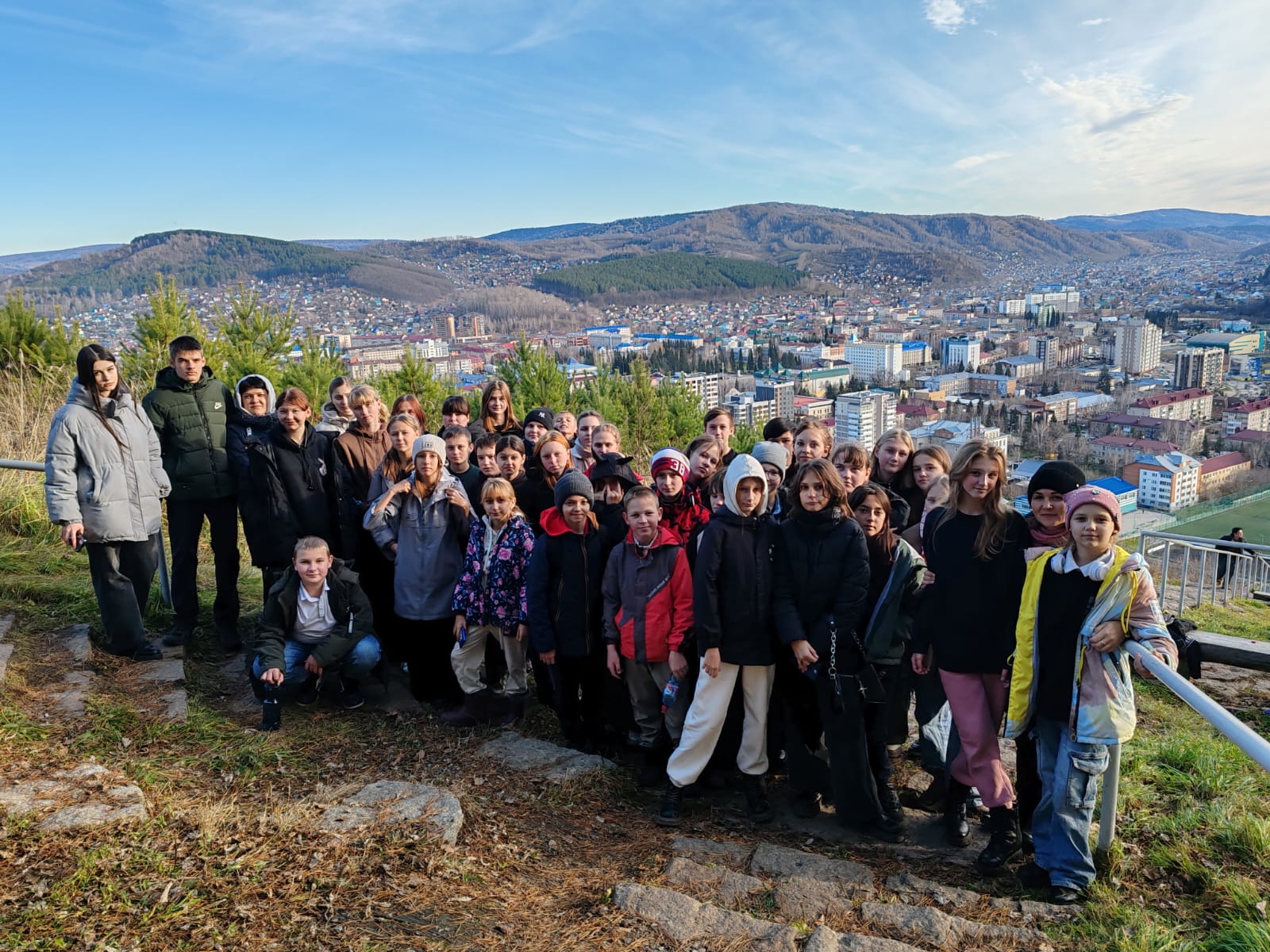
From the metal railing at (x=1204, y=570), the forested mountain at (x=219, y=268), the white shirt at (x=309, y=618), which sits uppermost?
the forested mountain at (x=219, y=268)

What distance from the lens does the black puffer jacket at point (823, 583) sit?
3150 mm

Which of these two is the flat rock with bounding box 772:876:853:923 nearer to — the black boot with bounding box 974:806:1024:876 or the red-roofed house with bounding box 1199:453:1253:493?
the black boot with bounding box 974:806:1024:876

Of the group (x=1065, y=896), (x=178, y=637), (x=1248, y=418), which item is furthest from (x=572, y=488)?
(x=1248, y=418)

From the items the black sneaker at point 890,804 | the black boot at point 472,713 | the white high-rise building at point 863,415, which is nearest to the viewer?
the black sneaker at point 890,804

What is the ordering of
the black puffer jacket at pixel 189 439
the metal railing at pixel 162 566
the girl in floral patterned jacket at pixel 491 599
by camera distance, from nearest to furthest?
the girl in floral patterned jacket at pixel 491 599
the black puffer jacket at pixel 189 439
the metal railing at pixel 162 566

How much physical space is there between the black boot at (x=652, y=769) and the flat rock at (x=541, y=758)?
0.17 meters

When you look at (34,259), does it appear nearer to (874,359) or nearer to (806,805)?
(874,359)

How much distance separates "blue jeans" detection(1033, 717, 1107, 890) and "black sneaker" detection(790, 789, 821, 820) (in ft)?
3.02

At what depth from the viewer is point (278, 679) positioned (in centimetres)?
375

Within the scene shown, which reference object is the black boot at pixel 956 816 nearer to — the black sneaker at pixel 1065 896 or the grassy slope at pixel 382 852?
the grassy slope at pixel 382 852

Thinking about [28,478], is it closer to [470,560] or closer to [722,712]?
[470,560]

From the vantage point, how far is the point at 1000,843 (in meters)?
2.94

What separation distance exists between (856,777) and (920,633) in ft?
2.17

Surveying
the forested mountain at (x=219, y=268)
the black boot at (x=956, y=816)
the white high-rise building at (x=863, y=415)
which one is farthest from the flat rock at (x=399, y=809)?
the forested mountain at (x=219, y=268)
